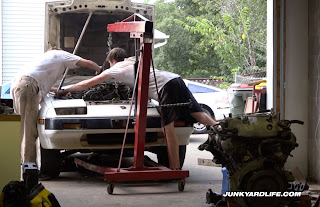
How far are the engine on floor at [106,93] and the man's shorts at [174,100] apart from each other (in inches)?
35.4

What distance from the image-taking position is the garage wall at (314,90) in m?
9.16

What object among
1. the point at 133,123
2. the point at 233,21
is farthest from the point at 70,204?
the point at 233,21

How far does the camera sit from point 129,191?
28.3 feet

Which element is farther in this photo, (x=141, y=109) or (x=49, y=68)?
(x=49, y=68)

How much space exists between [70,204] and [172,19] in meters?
23.2

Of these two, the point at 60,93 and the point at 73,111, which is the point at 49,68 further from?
the point at 73,111

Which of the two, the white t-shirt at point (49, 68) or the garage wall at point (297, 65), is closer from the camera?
the garage wall at point (297, 65)

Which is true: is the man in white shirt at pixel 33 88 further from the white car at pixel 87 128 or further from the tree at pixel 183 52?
the tree at pixel 183 52

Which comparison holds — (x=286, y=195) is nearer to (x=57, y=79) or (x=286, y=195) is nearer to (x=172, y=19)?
(x=57, y=79)

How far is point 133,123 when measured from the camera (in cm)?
875

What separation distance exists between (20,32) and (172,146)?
11.6 m

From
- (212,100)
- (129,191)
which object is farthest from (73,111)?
(212,100)

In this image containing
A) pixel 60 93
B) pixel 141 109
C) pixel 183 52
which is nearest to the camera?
pixel 141 109

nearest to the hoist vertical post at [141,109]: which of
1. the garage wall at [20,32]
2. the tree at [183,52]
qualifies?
the garage wall at [20,32]
